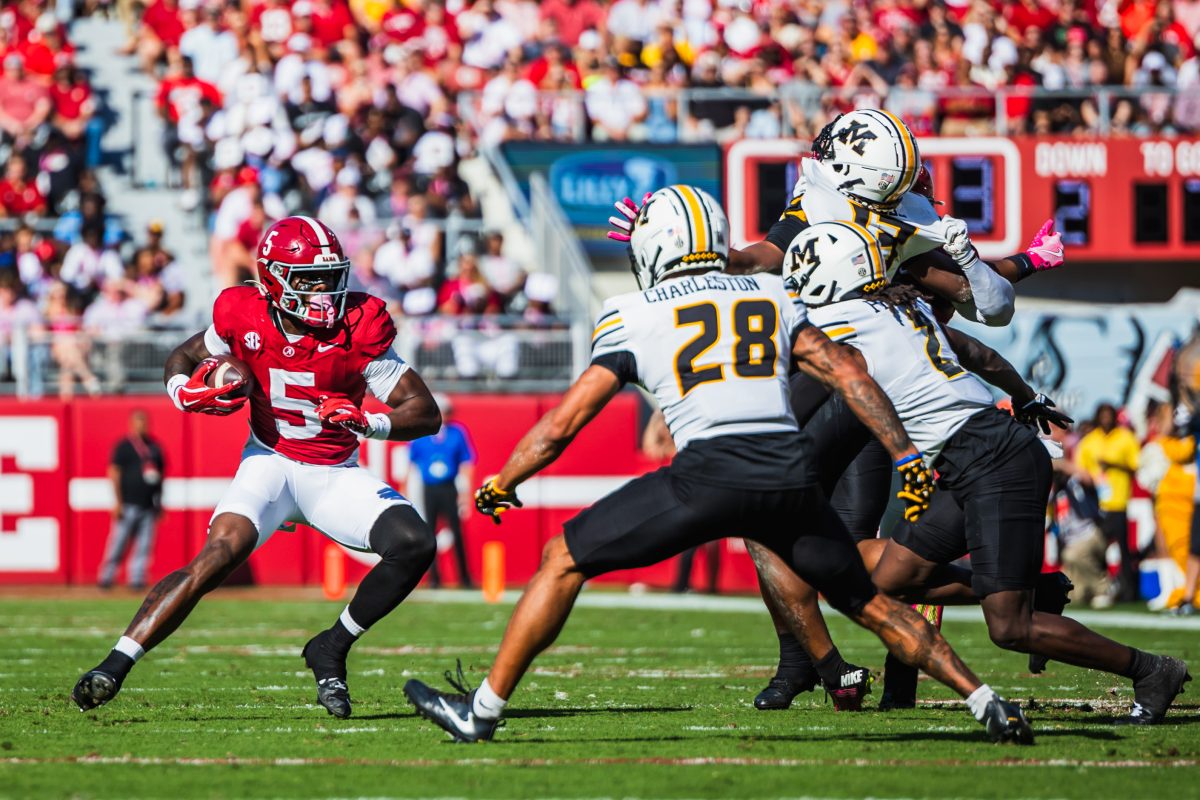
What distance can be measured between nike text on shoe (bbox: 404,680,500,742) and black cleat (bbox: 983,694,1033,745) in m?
1.59

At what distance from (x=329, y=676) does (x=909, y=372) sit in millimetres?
2492

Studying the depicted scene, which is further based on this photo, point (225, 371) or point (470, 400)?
point (470, 400)

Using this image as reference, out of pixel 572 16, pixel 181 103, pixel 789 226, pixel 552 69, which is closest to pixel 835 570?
pixel 789 226

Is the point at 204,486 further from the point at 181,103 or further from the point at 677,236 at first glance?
the point at 677,236

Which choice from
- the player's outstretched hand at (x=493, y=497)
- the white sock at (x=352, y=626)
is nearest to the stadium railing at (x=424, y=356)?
the white sock at (x=352, y=626)

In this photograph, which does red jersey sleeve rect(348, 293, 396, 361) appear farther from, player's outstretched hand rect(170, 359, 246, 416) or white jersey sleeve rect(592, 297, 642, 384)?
white jersey sleeve rect(592, 297, 642, 384)

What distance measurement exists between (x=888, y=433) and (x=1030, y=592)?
0.93 metres

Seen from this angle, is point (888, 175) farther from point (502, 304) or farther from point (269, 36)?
point (269, 36)

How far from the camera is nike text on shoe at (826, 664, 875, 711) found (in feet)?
23.2

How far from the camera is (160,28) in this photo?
20938mm

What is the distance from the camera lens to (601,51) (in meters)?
20.3

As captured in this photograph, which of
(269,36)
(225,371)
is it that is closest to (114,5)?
(269,36)

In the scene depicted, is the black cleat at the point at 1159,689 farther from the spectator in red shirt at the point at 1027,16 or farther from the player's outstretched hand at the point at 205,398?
the spectator in red shirt at the point at 1027,16

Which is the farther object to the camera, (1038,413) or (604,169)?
(604,169)
